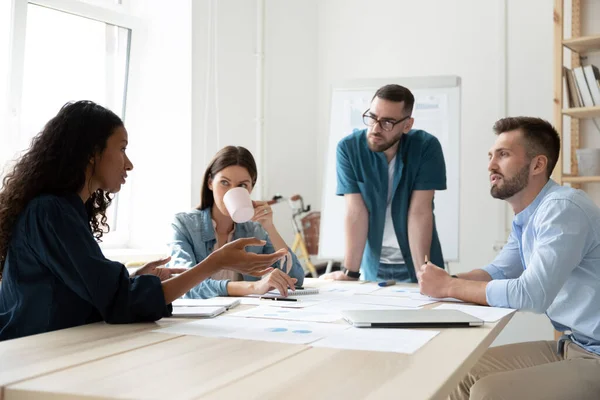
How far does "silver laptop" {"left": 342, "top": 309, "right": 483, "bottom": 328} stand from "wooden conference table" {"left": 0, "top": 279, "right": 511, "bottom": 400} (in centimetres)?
9

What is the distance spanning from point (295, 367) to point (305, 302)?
79cm

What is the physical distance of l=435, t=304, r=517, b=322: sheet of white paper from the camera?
4.91ft

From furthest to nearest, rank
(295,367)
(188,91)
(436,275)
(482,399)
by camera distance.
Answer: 1. (188,91)
2. (436,275)
3. (482,399)
4. (295,367)

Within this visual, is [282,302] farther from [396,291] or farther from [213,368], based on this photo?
[213,368]

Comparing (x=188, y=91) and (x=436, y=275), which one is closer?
(x=436, y=275)

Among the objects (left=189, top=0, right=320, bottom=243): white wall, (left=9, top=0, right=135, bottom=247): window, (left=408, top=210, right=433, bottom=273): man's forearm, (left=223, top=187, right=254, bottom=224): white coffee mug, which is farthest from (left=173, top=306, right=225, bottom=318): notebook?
(left=189, top=0, right=320, bottom=243): white wall

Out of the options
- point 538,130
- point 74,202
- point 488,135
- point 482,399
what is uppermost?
point 488,135

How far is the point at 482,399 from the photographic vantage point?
152 centimetres

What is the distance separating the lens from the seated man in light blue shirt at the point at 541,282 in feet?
A: 5.10

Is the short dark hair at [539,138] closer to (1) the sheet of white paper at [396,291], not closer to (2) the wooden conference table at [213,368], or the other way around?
(1) the sheet of white paper at [396,291]

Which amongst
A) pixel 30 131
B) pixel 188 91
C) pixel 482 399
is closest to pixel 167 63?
pixel 188 91

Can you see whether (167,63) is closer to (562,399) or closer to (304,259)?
(304,259)

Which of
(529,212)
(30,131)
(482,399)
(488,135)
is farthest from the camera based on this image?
(488,135)

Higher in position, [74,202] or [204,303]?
[74,202]
